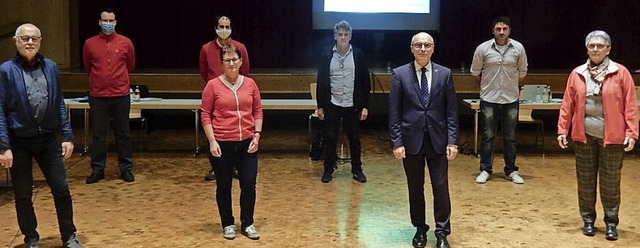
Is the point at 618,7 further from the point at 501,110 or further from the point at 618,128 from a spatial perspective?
the point at 618,128

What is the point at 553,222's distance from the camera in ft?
17.6

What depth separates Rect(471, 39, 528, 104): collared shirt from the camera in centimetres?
657

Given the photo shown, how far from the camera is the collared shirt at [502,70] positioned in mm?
6570

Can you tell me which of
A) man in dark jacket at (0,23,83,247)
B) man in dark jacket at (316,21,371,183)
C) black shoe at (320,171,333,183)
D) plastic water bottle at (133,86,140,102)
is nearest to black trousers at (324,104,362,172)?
man in dark jacket at (316,21,371,183)

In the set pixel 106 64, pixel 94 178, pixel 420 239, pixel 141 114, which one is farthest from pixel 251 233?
pixel 141 114

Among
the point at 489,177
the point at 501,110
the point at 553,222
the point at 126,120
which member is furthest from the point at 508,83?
the point at 126,120

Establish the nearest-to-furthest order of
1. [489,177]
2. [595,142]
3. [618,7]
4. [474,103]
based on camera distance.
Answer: [595,142] → [489,177] → [474,103] → [618,7]

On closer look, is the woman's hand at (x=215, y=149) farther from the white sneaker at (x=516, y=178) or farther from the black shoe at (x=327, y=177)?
the white sneaker at (x=516, y=178)

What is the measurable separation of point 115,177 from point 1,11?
16.8 ft

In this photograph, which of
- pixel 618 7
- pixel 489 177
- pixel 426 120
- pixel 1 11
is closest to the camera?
pixel 426 120

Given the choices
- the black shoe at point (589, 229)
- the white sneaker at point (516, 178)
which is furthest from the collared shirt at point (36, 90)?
the white sneaker at point (516, 178)

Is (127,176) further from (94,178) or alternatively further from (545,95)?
(545,95)

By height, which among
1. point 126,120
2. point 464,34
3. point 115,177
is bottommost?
point 115,177

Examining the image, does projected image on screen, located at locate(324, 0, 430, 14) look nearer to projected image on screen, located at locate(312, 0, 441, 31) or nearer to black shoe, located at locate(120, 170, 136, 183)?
projected image on screen, located at locate(312, 0, 441, 31)
